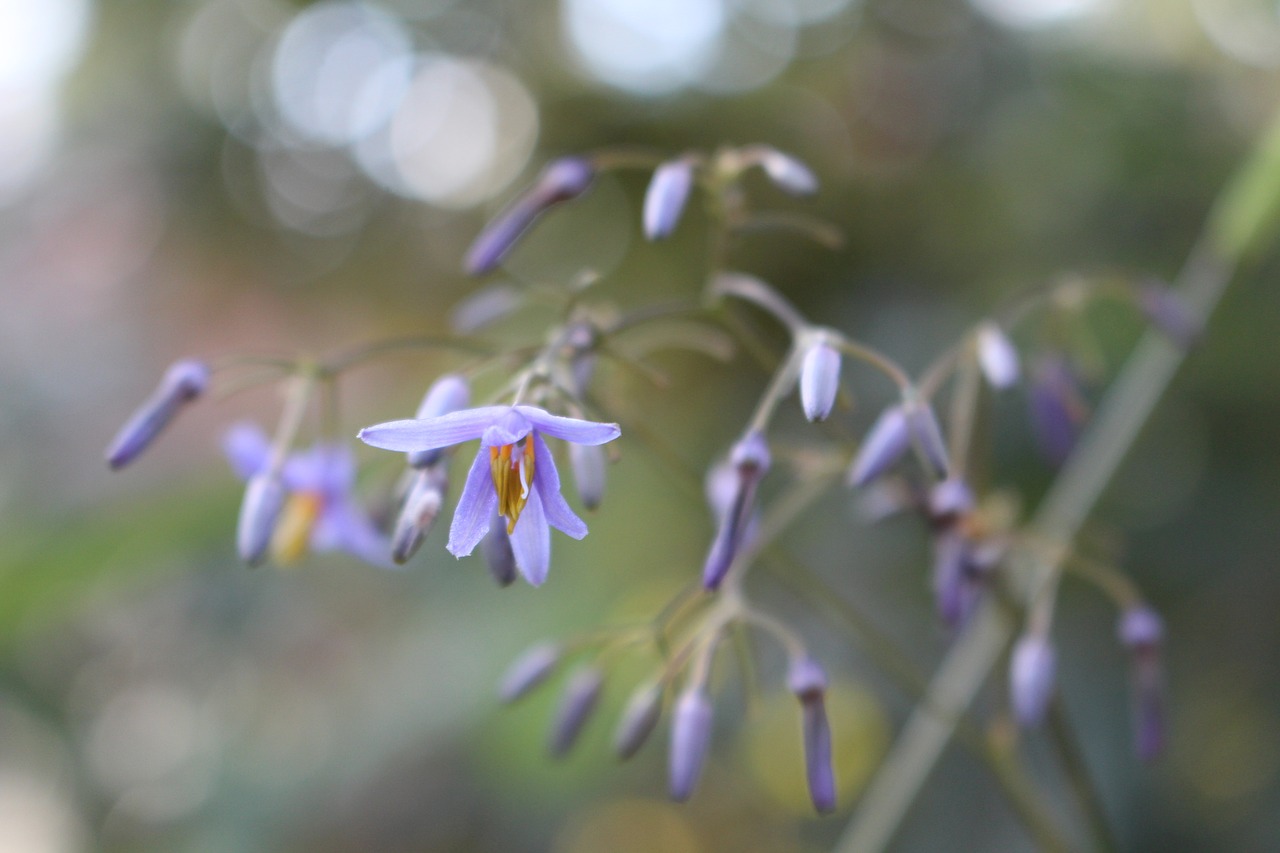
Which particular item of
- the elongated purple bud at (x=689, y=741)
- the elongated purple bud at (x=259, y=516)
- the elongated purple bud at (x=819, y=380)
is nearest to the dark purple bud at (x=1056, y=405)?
the elongated purple bud at (x=819, y=380)

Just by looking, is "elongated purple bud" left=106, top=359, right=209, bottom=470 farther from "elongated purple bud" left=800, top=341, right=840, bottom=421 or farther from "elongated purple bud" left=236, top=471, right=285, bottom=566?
"elongated purple bud" left=800, top=341, right=840, bottom=421

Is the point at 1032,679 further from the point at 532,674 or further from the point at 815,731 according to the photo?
the point at 532,674

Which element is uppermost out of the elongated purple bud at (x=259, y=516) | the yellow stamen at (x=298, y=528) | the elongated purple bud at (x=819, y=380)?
the elongated purple bud at (x=819, y=380)

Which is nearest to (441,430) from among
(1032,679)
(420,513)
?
(420,513)

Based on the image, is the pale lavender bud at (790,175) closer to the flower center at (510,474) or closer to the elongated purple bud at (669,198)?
the elongated purple bud at (669,198)

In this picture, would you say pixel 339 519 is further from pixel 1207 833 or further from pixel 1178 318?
pixel 1207 833

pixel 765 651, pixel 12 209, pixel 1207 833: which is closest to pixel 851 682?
pixel 765 651
